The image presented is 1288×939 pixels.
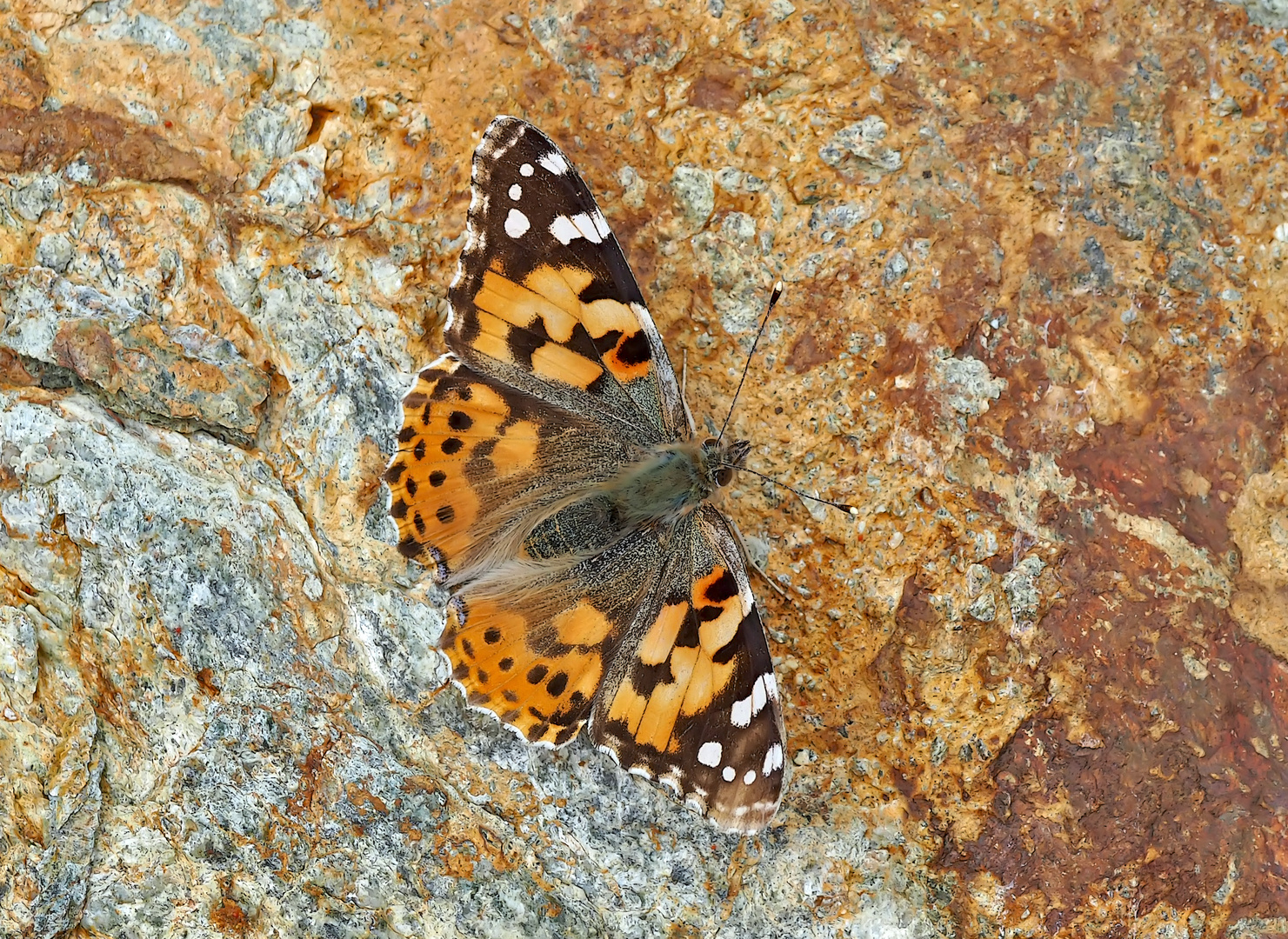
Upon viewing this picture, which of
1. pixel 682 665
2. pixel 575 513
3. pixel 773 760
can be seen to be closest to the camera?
pixel 773 760

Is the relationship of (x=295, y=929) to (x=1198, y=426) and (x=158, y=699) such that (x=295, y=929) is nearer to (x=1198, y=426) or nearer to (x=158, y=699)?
(x=158, y=699)

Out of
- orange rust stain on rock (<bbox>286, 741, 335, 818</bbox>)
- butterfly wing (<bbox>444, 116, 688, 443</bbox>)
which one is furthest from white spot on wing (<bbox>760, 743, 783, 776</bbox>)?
orange rust stain on rock (<bbox>286, 741, 335, 818</bbox>)

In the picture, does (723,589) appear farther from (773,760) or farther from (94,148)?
(94,148)

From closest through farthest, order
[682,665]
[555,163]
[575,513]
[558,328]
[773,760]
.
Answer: [773,760], [555,163], [682,665], [558,328], [575,513]

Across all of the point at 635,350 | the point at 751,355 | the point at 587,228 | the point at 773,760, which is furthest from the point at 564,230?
the point at 773,760

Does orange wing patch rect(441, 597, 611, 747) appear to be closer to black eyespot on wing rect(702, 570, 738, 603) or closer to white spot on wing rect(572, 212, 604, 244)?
black eyespot on wing rect(702, 570, 738, 603)

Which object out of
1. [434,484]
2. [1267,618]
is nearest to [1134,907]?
[1267,618]

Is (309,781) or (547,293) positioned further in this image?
(547,293)

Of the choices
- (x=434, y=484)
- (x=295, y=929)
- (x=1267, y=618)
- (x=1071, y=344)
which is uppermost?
(x=1071, y=344)
